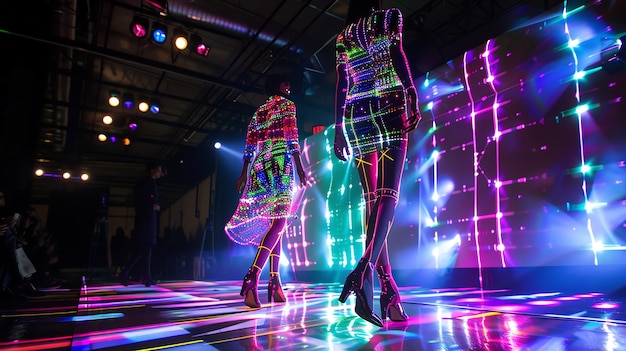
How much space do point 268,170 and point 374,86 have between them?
3.27ft

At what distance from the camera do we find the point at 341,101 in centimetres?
174

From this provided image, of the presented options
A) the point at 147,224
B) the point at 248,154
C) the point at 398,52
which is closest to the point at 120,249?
the point at 147,224

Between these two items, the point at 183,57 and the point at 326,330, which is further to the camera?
the point at 183,57

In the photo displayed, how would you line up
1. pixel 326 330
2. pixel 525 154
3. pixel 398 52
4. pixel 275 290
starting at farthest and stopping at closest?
pixel 525 154 < pixel 275 290 < pixel 398 52 < pixel 326 330

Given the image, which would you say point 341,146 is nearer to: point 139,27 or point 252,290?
point 252,290

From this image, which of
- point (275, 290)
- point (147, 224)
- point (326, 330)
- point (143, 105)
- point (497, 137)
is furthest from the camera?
point (143, 105)

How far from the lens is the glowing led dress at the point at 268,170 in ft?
7.79

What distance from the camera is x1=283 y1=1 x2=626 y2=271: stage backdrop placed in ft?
8.79

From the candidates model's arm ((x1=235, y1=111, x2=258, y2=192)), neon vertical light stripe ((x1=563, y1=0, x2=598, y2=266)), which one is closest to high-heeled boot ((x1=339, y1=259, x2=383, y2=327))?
model's arm ((x1=235, y1=111, x2=258, y2=192))

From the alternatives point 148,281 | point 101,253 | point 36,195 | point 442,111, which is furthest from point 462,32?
point 36,195

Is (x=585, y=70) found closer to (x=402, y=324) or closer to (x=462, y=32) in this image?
(x=402, y=324)

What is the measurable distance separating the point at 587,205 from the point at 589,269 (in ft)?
1.52

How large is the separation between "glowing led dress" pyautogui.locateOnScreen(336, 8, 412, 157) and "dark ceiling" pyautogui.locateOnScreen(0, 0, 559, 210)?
4.44 metres

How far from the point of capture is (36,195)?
16.2 metres
